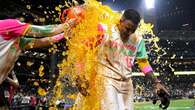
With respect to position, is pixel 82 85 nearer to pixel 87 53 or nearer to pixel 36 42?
pixel 87 53

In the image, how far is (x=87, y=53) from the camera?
549 centimetres

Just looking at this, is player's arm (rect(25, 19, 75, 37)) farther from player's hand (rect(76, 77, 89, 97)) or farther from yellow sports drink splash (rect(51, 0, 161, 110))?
player's hand (rect(76, 77, 89, 97))

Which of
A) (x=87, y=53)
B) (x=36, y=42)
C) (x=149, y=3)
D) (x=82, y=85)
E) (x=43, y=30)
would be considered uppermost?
(x=149, y=3)

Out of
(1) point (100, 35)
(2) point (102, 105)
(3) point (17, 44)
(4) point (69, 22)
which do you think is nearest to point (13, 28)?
(3) point (17, 44)

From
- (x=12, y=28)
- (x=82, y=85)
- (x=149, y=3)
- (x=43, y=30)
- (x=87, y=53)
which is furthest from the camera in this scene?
(x=149, y=3)

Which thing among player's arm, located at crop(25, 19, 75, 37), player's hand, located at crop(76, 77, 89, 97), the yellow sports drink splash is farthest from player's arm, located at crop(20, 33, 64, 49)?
player's hand, located at crop(76, 77, 89, 97)

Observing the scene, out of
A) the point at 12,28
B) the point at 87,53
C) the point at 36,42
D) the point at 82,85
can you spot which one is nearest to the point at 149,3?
the point at 87,53

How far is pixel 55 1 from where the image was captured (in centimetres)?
2084

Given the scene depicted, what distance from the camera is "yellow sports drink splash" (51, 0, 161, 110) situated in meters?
5.41

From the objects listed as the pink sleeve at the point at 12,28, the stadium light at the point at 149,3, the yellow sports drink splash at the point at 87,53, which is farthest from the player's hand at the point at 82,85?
the stadium light at the point at 149,3

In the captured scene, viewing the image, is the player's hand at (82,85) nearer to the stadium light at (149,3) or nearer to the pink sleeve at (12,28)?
the pink sleeve at (12,28)

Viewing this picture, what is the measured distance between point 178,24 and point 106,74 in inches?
1893

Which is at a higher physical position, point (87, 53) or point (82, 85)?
point (87, 53)

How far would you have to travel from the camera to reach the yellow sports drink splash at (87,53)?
5.41 metres
